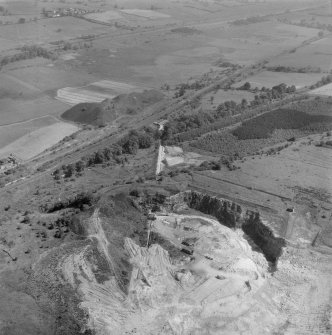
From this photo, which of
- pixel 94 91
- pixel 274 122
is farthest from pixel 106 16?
pixel 274 122

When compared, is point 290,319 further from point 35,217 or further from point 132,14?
point 132,14

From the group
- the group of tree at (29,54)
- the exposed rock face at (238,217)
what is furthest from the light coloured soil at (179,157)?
the group of tree at (29,54)

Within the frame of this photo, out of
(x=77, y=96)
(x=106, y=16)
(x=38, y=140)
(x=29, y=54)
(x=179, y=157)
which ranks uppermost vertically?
(x=106, y=16)

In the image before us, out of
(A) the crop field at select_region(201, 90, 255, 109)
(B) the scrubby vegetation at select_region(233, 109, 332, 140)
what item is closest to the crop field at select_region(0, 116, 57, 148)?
(A) the crop field at select_region(201, 90, 255, 109)

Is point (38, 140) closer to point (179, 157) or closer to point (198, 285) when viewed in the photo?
point (179, 157)

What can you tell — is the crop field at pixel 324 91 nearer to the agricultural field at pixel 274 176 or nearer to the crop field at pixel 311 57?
the crop field at pixel 311 57

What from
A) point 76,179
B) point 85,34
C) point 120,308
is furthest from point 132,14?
point 120,308

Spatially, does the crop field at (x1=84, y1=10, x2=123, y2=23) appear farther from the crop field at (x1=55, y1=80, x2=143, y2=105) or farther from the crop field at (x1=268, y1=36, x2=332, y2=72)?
the crop field at (x1=55, y1=80, x2=143, y2=105)
